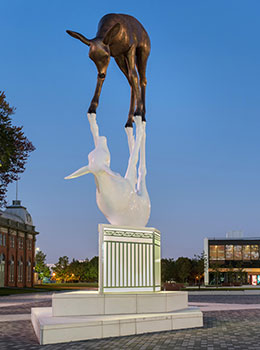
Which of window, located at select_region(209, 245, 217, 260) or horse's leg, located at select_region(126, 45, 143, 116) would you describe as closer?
horse's leg, located at select_region(126, 45, 143, 116)

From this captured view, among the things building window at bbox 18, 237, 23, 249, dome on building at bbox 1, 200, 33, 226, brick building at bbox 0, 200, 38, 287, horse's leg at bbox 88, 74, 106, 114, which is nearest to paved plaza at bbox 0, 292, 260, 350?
Result: horse's leg at bbox 88, 74, 106, 114

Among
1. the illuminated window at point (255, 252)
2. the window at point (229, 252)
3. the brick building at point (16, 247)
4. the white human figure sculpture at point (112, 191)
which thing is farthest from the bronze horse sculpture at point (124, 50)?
the illuminated window at point (255, 252)

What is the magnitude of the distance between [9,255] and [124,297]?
4886cm

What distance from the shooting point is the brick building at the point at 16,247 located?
56.6 m

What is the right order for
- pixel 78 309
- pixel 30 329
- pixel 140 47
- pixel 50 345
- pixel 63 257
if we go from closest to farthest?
pixel 50 345 → pixel 78 309 → pixel 30 329 → pixel 140 47 → pixel 63 257

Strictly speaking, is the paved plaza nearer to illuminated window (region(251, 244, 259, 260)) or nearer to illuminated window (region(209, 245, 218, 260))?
illuminated window (region(209, 245, 218, 260))

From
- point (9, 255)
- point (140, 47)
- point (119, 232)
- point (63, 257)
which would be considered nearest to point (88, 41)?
point (140, 47)

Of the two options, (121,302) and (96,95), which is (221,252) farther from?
(121,302)

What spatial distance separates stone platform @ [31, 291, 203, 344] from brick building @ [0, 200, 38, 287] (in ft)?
140

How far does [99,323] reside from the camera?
10445mm

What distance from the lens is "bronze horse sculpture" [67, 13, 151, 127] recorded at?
14.0 m

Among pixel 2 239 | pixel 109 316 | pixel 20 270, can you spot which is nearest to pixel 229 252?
pixel 20 270

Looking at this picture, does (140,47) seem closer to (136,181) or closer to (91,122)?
(91,122)

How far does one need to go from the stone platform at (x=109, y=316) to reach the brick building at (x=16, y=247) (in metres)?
42.5
